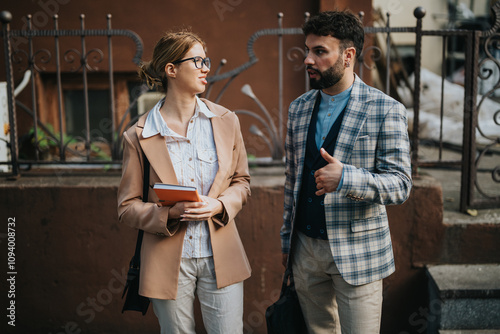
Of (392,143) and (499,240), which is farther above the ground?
(392,143)

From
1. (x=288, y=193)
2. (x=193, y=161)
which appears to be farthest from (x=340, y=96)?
(x=193, y=161)

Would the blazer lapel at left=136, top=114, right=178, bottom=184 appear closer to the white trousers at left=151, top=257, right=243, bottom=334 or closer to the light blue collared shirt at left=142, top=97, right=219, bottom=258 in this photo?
the light blue collared shirt at left=142, top=97, right=219, bottom=258

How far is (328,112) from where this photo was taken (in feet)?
8.51

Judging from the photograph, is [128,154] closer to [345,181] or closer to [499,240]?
[345,181]

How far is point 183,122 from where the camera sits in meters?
2.66

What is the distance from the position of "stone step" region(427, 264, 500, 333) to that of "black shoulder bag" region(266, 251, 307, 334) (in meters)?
1.31

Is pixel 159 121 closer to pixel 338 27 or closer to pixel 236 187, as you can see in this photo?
pixel 236 187

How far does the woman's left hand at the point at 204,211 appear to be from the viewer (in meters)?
2.40

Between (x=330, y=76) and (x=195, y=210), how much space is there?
959mm

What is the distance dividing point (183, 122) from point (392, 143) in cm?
110

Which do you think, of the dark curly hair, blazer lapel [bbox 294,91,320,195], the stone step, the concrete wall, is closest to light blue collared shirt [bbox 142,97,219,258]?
blazer lapel [bbox 294,91,320,195]

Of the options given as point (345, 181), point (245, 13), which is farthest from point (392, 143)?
point (245, 13)

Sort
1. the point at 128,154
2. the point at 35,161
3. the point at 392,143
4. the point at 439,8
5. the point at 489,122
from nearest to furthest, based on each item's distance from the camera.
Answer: the point at 392,143, the point at 128,154, the point at 35,161, the point at 489,122, the point at 439,8

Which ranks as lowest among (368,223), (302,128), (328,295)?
(328,295)
